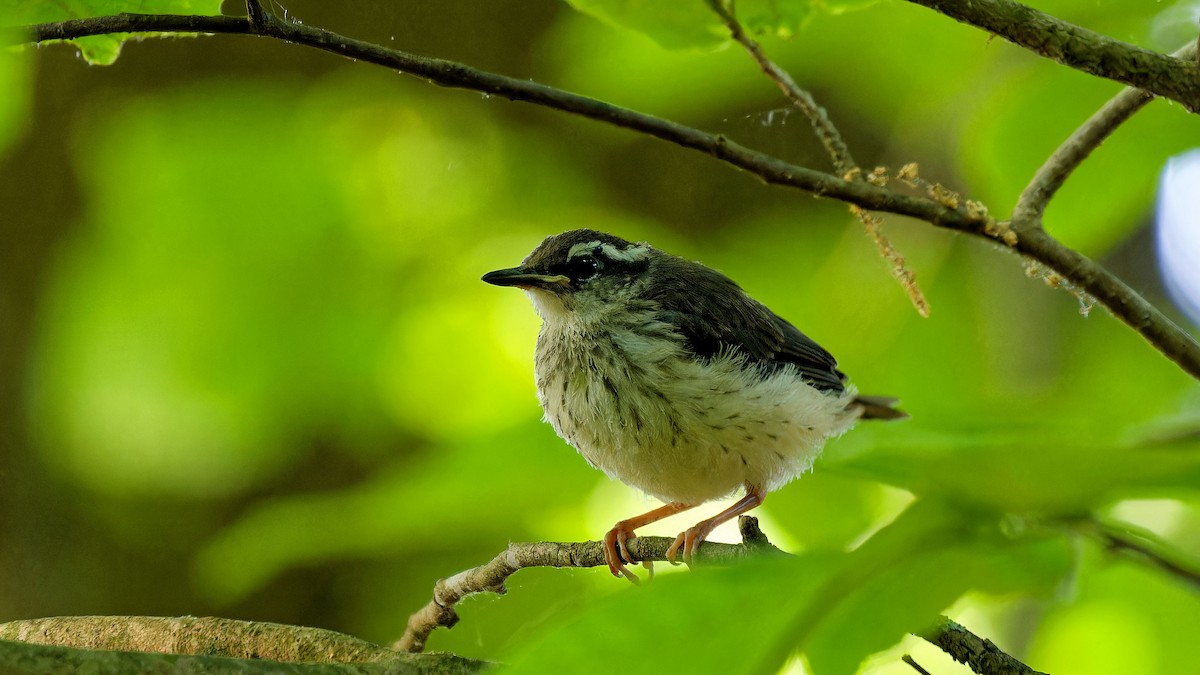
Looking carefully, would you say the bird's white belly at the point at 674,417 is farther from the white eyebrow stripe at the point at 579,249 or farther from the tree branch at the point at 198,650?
the tree branch at the point at 198,650

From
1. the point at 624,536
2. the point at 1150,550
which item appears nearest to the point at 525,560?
the point at 624,536

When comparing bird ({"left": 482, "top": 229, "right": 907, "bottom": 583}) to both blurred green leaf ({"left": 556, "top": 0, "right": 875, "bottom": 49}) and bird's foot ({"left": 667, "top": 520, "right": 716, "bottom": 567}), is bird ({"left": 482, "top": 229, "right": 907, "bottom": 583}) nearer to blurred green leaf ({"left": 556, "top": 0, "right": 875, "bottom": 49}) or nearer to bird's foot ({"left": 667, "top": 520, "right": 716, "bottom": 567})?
bird's foot ({"left": 667, "top": 520, "right": 716, "bottom": 567})

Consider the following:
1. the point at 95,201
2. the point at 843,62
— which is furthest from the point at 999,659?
the point at 95,201

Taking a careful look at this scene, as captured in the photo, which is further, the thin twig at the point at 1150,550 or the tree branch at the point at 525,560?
the tree branch at the point at 525,560

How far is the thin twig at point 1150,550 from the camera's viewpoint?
414 millimetres

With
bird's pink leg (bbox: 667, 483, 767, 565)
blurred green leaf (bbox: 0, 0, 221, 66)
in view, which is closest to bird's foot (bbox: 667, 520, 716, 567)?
bird's pink leg (bbox: 667, 483, 767, 565)

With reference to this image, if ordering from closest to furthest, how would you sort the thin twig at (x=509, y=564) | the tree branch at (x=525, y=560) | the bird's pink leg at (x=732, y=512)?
the tree branch at (x=525, y=560) < the thin twig at (x=509, y=564) < the bird's pink leg at (x=732, y=512)

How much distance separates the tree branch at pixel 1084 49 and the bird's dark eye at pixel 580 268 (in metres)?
0.95

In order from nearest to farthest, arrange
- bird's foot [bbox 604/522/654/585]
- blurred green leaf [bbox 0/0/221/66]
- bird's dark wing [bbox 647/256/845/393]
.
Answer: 1. blurred green leaf [bbox 0/0/221/66]
2. bird's foot [bbox 604/522/654/585]
3. bird's dark wing [bbox 647/256/845/393]

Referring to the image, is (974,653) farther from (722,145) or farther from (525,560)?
(525,560)

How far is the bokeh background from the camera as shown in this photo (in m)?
1.70

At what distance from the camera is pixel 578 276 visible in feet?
5.41

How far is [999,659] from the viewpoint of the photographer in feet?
2.56

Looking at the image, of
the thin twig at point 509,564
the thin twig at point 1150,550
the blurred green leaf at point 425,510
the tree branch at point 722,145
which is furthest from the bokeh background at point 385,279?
the thin twig at point 1150,550
